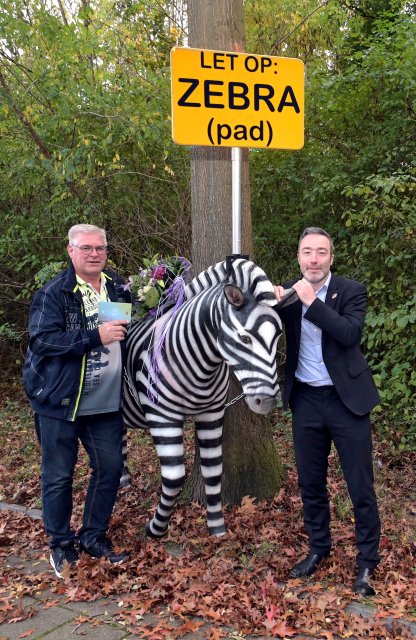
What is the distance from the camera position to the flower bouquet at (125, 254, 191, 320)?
415 cm

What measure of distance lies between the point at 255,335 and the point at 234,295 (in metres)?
0.26

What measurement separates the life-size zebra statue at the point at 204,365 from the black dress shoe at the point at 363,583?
106cm

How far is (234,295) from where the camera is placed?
3.33m

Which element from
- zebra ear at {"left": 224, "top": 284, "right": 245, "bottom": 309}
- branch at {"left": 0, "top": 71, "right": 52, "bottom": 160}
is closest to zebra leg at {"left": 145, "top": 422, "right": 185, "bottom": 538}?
zebra ear at {"left": 224, "top": 284, "right": 245, "bottom": 309}

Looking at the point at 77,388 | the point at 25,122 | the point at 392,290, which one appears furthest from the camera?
the point at 25,122

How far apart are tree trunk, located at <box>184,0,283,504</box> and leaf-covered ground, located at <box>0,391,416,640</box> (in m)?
0.18

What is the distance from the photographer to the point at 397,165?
7.02 m

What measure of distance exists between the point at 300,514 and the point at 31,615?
7.00ft

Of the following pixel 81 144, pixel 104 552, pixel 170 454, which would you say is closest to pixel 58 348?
pixel 170 454

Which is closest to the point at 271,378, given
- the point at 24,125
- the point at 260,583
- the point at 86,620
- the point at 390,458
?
the point at 260,583

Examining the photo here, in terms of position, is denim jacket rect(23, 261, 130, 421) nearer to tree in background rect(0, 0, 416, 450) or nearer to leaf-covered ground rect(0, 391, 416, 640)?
leaf-covered ground rect(0, 391, 416, 640)

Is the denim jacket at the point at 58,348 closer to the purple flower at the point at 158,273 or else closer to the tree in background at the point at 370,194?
the purple flower at the point at 158,273

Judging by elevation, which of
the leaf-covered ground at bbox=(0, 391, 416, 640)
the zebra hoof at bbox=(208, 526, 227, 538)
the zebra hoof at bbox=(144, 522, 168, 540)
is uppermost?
the zebra hoof at bbox=(208, 526, 227, 538)

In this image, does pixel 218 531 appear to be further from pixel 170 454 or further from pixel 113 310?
pixel 113 310
